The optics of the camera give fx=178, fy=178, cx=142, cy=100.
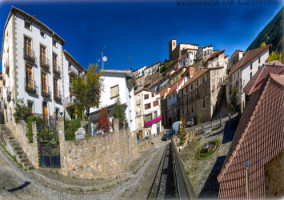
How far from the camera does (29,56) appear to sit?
45.9 feet

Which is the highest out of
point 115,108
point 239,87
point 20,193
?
point 239,87

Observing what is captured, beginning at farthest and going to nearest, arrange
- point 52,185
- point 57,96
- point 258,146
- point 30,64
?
point 57,96 → point 30,64 → point 52,185 → point 258,146

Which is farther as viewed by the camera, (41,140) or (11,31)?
(11,31)

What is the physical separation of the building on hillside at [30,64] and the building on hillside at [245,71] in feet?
48.8

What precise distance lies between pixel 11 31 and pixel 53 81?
15.8 ft

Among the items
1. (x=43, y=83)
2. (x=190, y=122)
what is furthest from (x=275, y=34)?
(x=43, y=83)

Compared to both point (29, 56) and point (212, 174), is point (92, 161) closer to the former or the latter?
point (212, 174)

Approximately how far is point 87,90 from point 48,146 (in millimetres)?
6070

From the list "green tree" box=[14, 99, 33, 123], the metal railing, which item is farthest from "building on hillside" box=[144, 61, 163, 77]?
the metal railing

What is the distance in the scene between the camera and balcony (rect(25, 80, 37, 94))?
14.0 meters

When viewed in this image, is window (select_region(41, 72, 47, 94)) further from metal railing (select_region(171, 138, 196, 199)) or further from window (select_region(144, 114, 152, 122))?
window (select_region(144, 114, 152, 122))

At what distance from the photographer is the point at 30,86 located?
47.1ft

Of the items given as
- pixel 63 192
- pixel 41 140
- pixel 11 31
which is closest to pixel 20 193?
pixel 63 192

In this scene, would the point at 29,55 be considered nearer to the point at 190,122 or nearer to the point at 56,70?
the point at 56,70
